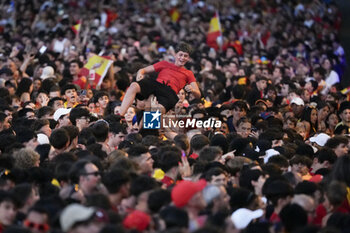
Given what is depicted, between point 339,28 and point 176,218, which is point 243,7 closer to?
point 339,28

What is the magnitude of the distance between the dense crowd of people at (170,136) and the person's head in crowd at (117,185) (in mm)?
13

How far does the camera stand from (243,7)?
109ft

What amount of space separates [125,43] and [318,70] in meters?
6.10

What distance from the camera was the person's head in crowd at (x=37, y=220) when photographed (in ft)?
24.3

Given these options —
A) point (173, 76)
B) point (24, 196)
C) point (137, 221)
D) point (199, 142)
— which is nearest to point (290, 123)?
point (173, 76)

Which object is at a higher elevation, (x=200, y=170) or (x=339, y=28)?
(x=200, y=170)

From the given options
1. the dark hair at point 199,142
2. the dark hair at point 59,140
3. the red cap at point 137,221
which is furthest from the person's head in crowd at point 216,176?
the dark hair at point 59,140

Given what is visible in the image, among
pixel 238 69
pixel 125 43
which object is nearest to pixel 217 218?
pixel 238 69

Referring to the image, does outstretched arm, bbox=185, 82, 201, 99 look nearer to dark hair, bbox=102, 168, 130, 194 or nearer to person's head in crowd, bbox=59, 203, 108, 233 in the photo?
dark hair, bbox=102, 168, 130, 194

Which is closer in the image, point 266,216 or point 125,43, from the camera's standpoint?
point 266,216

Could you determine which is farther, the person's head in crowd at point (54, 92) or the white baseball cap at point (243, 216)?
the person's head in crowd at point (54, 92)

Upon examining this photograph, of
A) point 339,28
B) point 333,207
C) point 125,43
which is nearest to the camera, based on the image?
point 333,207

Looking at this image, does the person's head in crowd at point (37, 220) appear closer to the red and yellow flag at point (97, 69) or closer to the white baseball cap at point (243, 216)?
the white baseball cap at point (243, 216)

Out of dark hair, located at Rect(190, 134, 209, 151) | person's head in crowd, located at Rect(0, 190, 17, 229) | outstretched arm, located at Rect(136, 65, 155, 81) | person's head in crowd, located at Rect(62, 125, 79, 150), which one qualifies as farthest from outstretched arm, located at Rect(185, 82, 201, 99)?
person's head in crowd, located at Rect(0, 190, 17, 229)
